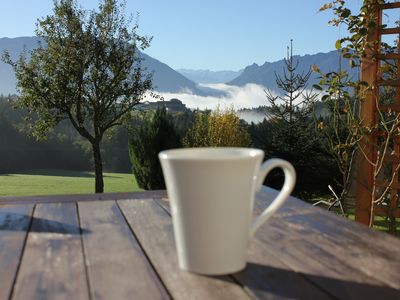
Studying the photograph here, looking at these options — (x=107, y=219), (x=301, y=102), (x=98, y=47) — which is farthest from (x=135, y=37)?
(x=107, y=219)

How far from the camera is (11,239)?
0.84 m

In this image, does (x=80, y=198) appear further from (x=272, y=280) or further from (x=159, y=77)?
(x=159, y=77)

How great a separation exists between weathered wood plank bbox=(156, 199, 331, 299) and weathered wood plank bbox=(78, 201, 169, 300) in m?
0.11

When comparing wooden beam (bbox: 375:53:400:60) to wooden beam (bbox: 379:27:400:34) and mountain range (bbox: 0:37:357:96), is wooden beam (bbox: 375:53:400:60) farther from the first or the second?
mountain range (bbox: 0:37:357:96)

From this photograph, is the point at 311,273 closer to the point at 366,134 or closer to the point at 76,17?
the point at 366,134

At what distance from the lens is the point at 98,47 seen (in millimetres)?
11938

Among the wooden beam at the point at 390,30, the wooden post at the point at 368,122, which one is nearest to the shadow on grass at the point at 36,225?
the wooden post at the point at 368,122

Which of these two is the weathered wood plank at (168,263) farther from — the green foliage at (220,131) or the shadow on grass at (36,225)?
the green foliage at (220,131)

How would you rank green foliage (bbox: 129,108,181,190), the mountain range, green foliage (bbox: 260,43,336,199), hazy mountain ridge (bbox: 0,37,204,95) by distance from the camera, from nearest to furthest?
green foliage (bbox: 260,43,336,199) < green foliage (bbox: 129,108,181,190) < the mountain range < hazy mountain ridge (bbox: 0,37,204,95)

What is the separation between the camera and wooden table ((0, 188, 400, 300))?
1.91 ft

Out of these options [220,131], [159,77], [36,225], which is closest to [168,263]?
[36,225]

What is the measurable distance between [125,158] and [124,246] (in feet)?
86.1

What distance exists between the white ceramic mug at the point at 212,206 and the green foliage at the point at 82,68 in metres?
11.8

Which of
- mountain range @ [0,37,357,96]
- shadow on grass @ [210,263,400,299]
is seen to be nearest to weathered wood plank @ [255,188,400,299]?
shadow on grass @ [210,263,400,299]
